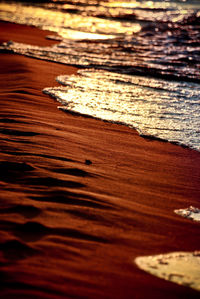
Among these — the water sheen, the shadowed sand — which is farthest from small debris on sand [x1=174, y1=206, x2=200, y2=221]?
the water sheen

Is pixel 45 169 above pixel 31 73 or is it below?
below

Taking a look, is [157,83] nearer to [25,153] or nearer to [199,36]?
[25,153]

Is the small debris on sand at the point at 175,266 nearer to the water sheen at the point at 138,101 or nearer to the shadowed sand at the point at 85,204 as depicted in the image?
the shadowed sand at the point at 85,204

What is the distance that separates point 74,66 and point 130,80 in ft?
3.72

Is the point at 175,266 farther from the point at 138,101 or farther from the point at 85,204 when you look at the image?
the point at 138,101

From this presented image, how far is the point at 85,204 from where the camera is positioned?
2361 millimetres

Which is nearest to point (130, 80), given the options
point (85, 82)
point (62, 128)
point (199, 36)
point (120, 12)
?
point (85, 82)

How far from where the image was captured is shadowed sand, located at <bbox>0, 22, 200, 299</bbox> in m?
1.79

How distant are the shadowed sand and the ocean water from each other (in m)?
0.49

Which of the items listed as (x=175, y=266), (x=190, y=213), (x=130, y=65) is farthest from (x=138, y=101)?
(x=175, y=266)

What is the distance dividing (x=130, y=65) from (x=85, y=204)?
189 inches

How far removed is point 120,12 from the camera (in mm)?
15492

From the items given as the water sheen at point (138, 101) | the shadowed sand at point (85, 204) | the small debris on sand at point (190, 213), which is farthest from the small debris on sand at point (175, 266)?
the water sheen at point (138, 101)

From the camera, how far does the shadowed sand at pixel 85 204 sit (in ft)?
5.87
